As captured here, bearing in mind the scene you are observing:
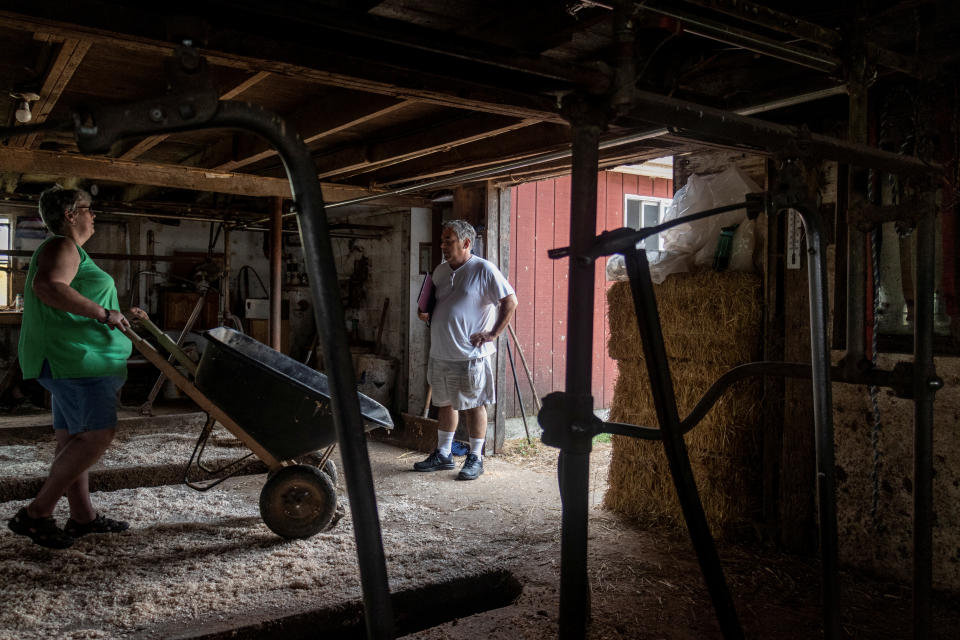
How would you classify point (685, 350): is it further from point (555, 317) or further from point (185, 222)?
point (185, 222)

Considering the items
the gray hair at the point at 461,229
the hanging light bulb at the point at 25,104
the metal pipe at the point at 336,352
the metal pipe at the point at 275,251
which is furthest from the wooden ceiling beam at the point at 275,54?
the metal pipe at the point at 275,251

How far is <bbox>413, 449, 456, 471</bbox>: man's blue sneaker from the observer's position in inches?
188

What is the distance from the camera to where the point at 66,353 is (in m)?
2.93

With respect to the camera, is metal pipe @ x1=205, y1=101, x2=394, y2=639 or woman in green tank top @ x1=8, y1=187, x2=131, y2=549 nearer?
metal pipe @ x1=205, y1=101, x2=394, y2=639

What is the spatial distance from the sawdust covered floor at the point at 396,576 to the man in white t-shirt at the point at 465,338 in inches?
35.2

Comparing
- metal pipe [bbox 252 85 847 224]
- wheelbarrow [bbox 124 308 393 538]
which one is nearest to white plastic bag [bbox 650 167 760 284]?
metal pipe [bbox 252 85 847 224]

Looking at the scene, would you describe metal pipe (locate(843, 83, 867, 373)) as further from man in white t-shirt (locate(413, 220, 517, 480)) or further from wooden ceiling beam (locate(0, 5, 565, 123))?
man in white t-shirt (locate(413, 220, 517, 480))

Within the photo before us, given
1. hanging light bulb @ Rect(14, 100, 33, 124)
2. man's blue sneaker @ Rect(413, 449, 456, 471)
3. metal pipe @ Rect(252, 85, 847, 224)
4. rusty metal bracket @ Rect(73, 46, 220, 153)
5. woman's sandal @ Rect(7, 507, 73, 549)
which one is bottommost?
man's blue sneaker @ Rect(413, 449, 456, 471)

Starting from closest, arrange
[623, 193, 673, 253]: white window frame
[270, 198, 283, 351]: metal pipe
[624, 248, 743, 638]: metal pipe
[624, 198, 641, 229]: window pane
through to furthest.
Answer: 1. [624, 248, 743, 638]: metal pipe
2. [270, 198, 283, 351]: metal pipe
3. [623, 193, 673, 253]: white window frame
4. [624, 198, 641, 229]: window pane

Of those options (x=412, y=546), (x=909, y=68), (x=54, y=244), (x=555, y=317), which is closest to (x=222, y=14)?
(x=909, y=68)

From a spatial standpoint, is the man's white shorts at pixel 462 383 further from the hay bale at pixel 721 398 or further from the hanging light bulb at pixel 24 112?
the hanging light bulb at pixel 24 112

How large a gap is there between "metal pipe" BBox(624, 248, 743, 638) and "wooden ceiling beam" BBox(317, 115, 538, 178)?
5.48 feet

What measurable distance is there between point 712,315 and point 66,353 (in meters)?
2.97

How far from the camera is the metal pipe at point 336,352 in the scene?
1.09 m
